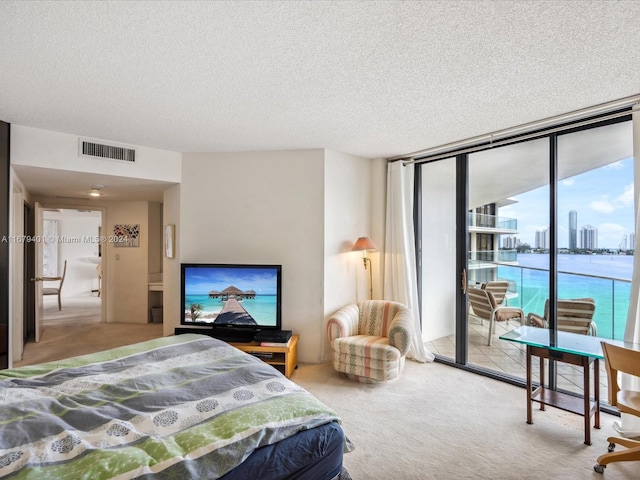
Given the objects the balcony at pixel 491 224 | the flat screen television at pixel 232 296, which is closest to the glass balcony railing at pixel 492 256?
the balcony at pixel 491 224

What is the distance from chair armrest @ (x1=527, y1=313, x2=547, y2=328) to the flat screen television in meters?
2.57

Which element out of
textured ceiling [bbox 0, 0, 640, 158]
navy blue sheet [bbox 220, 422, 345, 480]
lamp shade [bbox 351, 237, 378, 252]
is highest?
textured ceiling [bbox 0, 0, 640, 158]

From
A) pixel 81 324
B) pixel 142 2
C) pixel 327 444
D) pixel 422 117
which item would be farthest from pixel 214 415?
pixel 81 324

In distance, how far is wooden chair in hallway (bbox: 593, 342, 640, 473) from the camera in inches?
76.5

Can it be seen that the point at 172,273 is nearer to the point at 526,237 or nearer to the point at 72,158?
the point at 72,158

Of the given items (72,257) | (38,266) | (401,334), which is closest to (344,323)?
(401,334)

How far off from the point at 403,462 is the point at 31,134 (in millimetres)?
4280

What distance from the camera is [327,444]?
159 cm

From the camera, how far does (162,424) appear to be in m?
1.49

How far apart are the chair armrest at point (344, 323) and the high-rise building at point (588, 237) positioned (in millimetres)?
2274

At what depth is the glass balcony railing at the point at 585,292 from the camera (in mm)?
2902

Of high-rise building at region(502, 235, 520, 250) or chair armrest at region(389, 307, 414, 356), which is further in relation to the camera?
high-rise building at region(502, 235, 520, 250)

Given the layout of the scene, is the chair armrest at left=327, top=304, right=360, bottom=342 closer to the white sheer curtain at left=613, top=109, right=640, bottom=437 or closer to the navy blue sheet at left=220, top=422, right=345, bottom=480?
the navy blue sheet at left=220, top=422, right=345, bottom=480

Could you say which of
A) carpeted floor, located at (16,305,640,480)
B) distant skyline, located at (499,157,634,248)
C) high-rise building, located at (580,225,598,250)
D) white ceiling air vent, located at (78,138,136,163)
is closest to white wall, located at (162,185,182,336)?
white ceiling air vent, located at (78,138,136,163)
